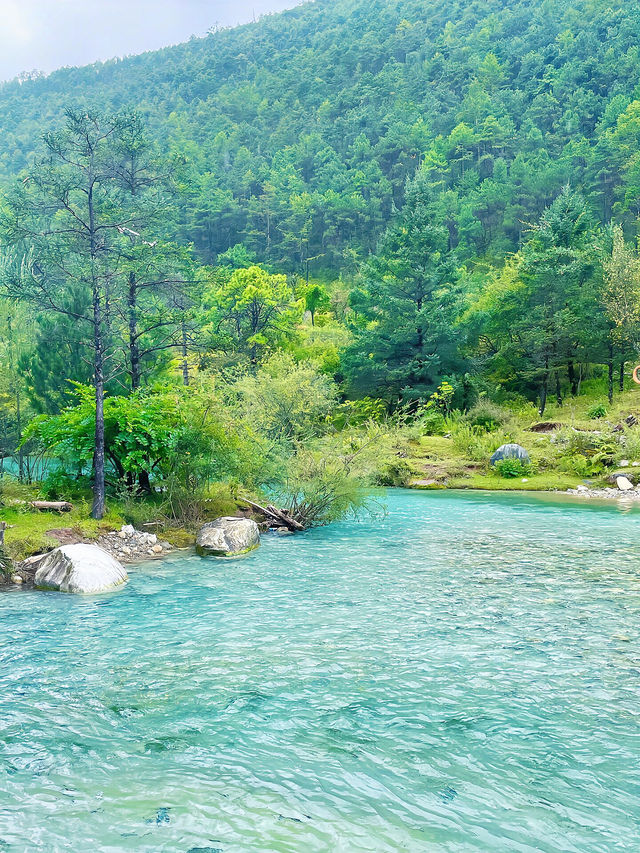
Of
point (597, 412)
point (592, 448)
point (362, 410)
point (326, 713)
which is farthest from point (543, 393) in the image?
point (326, 713)

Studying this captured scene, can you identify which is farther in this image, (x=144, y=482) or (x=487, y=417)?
(x=487, y=417)

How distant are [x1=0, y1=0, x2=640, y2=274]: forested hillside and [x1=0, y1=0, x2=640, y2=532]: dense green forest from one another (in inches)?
15.8

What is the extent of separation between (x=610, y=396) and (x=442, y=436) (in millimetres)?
8937

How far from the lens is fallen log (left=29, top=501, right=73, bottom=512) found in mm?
15141

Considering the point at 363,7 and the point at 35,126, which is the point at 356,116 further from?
the point at 363,7

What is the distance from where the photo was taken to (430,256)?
128 feet

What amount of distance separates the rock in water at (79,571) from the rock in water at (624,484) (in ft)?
57.5

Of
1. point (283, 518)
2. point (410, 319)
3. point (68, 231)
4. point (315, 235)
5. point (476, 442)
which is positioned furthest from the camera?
point (315, 235)

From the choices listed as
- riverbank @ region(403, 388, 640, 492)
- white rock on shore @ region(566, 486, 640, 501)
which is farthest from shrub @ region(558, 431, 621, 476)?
white rock on shore @ region(566, 486, 640, 501)

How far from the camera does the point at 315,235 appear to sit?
81.2 meters

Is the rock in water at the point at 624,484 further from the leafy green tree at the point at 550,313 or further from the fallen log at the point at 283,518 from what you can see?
the fallen log at the point at 283,518

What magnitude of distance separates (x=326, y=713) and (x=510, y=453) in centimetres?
2152

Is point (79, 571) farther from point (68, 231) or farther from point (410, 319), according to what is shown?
point (410, 319)

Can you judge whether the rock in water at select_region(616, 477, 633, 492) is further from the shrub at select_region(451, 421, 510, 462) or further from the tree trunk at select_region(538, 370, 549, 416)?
the tree trunk at select_region(538, 370, 549, 416)
